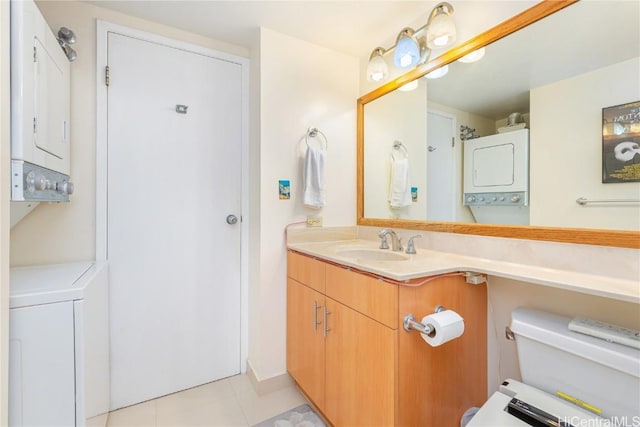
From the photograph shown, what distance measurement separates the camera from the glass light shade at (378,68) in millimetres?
1723

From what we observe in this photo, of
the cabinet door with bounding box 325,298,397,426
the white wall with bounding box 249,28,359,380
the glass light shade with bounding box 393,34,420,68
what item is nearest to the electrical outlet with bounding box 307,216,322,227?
the white wall with bounding box 249,28,359,380

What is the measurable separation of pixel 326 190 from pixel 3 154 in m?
1.48

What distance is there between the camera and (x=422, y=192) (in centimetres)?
169

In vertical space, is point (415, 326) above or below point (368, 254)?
below

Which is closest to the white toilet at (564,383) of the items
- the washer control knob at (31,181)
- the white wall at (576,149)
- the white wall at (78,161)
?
the white wall at (576,149)

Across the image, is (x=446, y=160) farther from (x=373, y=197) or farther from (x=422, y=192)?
(x=373, y=197)

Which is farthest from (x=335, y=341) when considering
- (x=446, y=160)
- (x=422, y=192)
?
(x=446, y=160)

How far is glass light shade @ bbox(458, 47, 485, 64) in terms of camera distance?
1332mm

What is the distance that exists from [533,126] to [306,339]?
4.84 ft

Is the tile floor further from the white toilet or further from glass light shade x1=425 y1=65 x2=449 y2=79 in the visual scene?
glass light shade x1=425 y1=65 x2=449 y2=79

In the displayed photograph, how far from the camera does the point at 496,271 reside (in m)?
1.04

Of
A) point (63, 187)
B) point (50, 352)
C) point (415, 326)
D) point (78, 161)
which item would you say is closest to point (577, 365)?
point (415, 326)

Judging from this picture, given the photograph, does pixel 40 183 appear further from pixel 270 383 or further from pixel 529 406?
pixel 529 406

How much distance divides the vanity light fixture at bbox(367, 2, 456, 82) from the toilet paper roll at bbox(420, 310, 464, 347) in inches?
49.3
